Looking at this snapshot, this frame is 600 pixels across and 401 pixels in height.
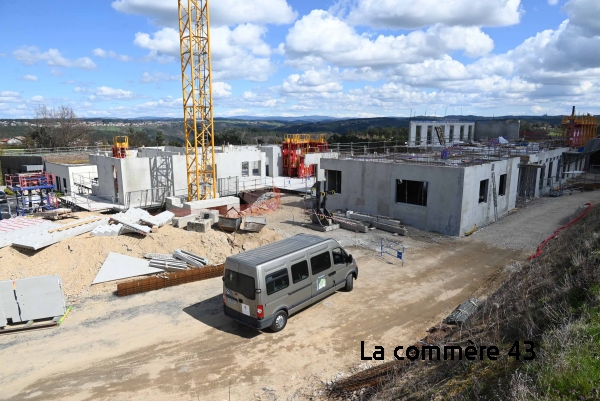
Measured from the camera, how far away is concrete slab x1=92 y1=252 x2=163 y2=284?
14294 mm

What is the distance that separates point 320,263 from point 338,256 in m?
0.99

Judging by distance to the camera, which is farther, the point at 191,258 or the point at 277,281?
the point at 191,258

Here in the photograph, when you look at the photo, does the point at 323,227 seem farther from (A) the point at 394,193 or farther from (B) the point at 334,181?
(B) the point at 334,181

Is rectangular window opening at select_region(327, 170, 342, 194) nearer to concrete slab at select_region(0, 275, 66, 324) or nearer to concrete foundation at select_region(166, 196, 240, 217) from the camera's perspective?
concrete foundation at select_region(166, 196, 240, 217)

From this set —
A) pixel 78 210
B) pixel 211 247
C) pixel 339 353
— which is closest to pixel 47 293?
pixel 211 247

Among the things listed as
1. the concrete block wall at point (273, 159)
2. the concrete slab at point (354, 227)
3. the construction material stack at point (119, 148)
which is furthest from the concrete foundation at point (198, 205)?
the concrete block wall at point (273, 159)

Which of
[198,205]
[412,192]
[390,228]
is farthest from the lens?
[198,205]

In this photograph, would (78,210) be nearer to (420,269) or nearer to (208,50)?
(208,50)

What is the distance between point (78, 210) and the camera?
27.9 metres

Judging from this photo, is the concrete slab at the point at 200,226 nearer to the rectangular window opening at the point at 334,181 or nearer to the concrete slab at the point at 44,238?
the concrete slab at the point at 44,238

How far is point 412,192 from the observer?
22.5 metres

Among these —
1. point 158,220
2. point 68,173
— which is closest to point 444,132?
point 158,220

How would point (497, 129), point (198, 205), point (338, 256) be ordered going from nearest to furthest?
point (338, 256) < point (198, 205) < point (497, 129)

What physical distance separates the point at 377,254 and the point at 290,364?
→ 30.4 feet
